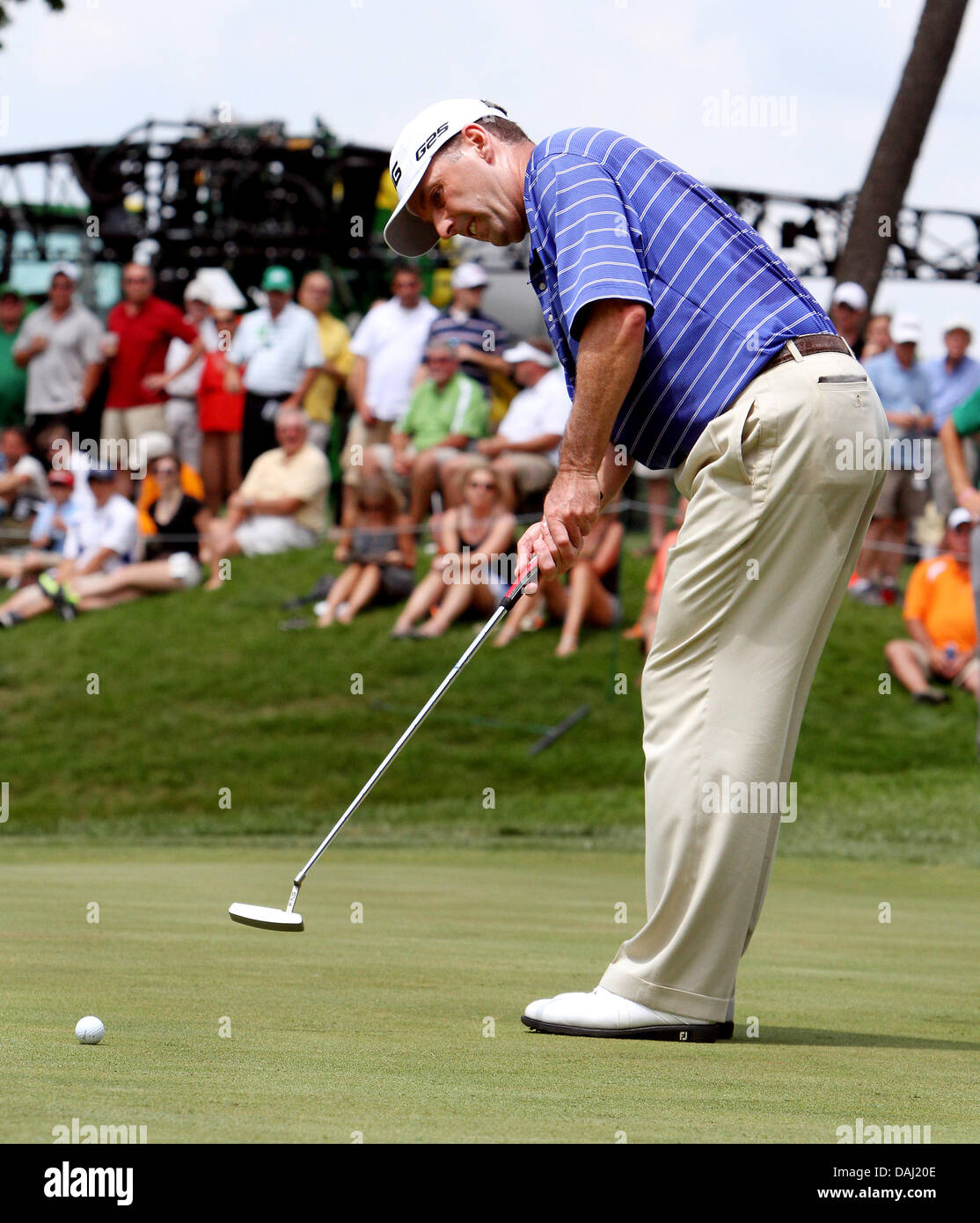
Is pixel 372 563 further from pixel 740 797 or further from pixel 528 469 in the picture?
pixel 740 797

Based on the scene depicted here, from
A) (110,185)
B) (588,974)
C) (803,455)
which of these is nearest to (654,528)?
(110,185)

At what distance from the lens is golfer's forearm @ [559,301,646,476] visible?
4199mm

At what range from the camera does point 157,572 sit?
15.9 metres

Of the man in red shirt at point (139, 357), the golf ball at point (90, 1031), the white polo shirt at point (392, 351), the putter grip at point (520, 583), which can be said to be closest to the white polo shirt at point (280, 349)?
the white polo shirt at point (392, 351)

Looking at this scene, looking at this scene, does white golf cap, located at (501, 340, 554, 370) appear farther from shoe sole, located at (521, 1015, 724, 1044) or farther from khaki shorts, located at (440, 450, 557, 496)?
shoe sole, located at (521, 1015, 724, 1044)

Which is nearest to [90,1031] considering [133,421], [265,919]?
[265,919]

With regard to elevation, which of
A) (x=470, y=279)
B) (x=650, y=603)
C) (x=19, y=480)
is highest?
(x=470, y=279)

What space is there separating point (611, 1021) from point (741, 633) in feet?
3.09

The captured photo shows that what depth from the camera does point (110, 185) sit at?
20.7 m

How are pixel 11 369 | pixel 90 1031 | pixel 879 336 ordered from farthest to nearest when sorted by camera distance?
Result: pixel 11 369, pixel 879 336, pixel 90 1031

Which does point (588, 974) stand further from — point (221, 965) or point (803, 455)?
point (803, 455)
